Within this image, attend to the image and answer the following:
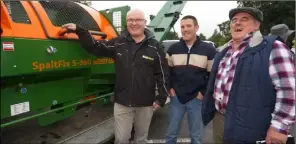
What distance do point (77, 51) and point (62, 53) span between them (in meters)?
0.22

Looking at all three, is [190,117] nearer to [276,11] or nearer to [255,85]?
[255,85]

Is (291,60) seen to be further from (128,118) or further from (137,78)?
(128,118)

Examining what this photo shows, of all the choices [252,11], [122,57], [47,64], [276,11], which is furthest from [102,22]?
[276,11]

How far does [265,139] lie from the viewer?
192 cm

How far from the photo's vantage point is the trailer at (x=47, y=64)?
2.24 metres

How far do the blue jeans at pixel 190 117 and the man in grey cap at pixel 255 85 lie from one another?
38.0 inches

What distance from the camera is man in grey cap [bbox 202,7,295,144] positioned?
179 cm

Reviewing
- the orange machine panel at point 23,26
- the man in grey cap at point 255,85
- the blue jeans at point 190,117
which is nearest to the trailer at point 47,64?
the orange machine panel at point 23,26

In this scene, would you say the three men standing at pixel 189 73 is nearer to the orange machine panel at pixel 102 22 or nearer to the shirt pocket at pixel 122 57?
the shirt pocket at pixel 122 57

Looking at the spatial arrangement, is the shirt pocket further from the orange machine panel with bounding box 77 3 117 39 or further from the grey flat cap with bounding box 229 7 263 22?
the grey flat cap with bounding box 229 7 263 22

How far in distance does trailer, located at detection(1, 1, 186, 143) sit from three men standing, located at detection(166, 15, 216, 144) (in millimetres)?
915

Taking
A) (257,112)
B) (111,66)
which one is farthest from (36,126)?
(257,112)

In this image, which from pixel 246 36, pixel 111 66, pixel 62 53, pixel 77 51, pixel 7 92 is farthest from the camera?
pixel 111 66

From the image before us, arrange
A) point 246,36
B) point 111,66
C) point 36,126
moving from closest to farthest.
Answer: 1. point 246,36
2. point 111,66
3. point 36,126
